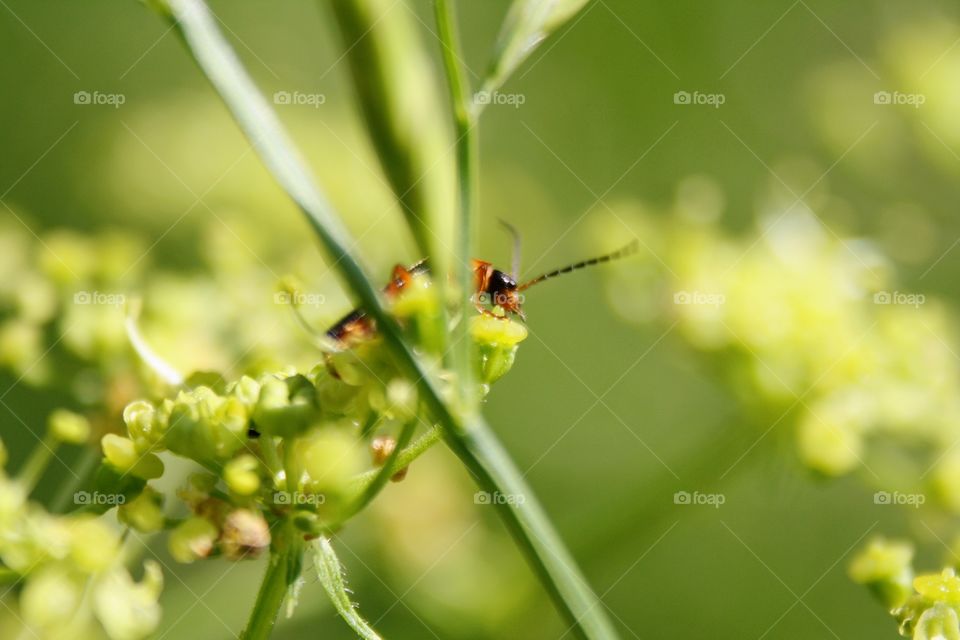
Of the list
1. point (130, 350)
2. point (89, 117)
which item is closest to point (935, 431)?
point (130, 350)

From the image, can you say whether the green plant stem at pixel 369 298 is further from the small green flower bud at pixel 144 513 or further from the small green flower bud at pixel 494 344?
the small green flower bud at pixel 144 513

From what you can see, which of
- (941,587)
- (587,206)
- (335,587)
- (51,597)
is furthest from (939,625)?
(587,206)

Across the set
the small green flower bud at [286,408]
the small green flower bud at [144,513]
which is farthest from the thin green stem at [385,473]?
the small green flower bud at [144,513]

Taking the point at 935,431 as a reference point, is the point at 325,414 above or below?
below

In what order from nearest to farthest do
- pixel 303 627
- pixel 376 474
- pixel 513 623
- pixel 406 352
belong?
pixel 406 352 < pixel 376 474 < pixel 513 623 < pixel 303 627

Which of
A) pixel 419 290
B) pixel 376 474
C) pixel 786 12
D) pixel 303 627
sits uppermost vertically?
pixel 786 12

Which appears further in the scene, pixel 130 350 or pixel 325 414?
pixel 130 350

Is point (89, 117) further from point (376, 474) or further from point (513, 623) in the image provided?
point (376, 474)
